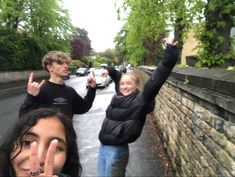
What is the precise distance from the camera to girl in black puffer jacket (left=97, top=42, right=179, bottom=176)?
4096 mm

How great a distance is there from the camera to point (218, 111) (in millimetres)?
3775

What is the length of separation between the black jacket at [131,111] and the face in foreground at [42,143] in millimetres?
2155

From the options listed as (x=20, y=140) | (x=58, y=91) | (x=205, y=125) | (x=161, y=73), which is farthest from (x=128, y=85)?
(x=20, y=140)

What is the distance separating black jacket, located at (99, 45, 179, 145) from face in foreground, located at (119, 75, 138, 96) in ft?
0.21

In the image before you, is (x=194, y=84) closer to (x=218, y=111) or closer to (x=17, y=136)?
(x=218, y=111)

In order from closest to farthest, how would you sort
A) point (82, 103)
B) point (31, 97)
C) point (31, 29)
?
point (31, 97)
point (82, 103)
point (31, 29)

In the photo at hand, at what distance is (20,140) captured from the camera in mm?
1832

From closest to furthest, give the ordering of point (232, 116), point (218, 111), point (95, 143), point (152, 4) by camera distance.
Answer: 1. point (232, 116)
2. point (218, 111)
3. point (95, 143)
4. point (152, 4)

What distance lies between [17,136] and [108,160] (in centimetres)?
266

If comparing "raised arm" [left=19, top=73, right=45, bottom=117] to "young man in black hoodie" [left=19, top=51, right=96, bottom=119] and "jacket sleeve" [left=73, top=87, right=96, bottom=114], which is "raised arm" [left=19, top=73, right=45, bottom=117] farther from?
"jacket sleeve" [left=73, top=87, right=96, bottom=114]

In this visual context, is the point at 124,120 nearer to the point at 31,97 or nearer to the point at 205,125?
the point at 205,125

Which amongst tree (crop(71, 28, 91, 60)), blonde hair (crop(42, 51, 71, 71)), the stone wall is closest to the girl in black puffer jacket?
the stone wall

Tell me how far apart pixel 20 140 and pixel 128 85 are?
272 cm

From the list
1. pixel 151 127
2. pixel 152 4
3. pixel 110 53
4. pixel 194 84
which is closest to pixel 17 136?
pixel 194 84
